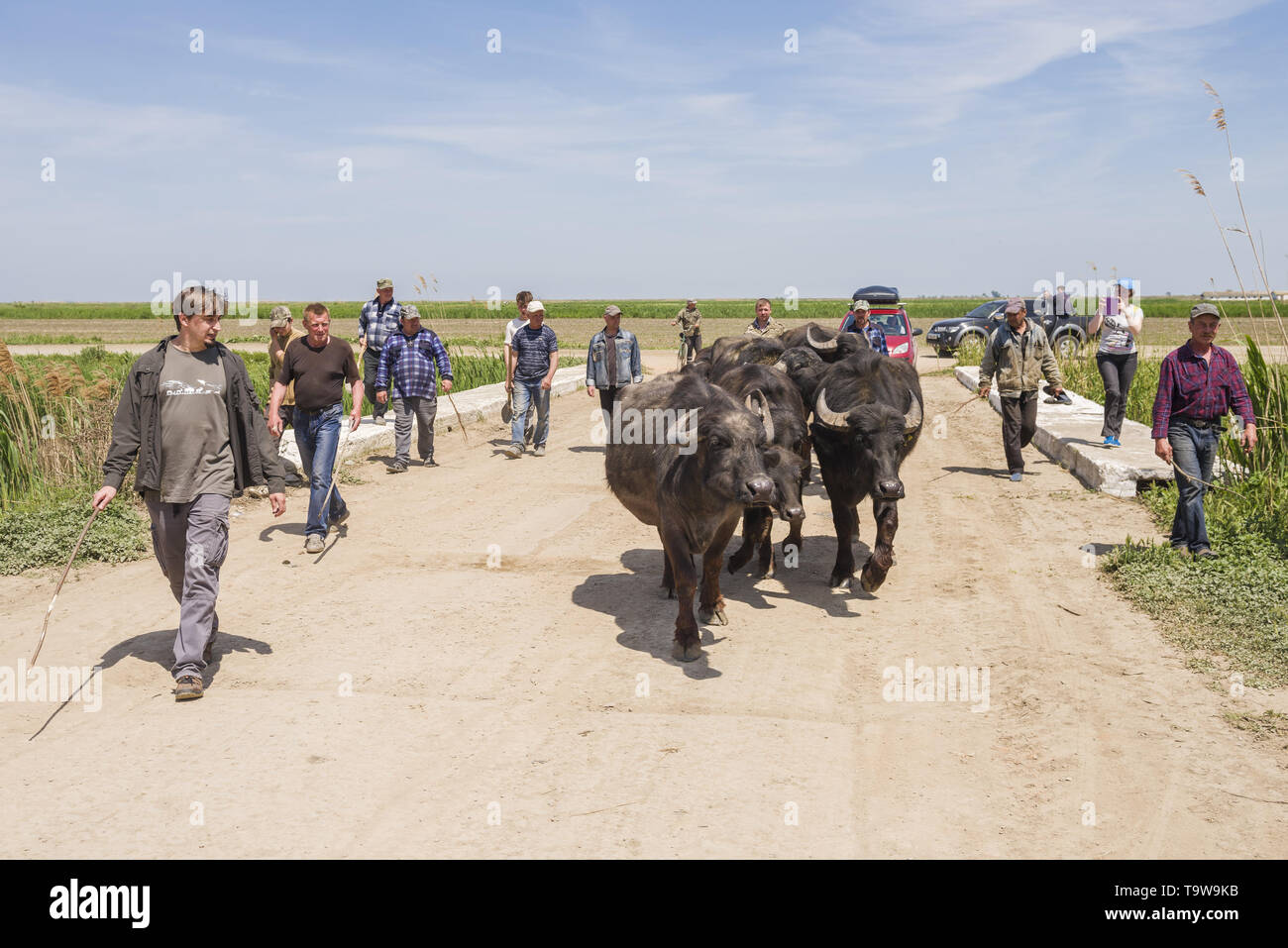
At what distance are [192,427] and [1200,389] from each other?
7676mm

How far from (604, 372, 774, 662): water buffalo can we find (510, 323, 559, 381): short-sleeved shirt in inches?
272

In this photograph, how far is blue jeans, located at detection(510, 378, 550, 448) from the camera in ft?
47.4

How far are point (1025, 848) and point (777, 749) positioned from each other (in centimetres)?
139

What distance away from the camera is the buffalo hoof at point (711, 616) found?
292 inches

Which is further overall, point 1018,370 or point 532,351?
point 532,351

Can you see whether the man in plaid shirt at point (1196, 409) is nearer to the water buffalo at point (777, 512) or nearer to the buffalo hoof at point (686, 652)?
the water buffalo at point (777, 512)

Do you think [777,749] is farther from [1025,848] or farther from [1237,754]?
[1237,754]

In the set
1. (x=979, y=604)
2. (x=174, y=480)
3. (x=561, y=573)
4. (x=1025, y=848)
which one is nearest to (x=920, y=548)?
(x=979, y=604)

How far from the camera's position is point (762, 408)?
22.2 ft

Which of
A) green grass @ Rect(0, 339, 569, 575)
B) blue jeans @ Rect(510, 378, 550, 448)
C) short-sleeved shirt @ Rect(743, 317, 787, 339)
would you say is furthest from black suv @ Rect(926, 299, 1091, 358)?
green grass @ Rect(0, 339, 569, 575)

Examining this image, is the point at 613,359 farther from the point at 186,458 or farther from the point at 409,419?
the point at 186,458

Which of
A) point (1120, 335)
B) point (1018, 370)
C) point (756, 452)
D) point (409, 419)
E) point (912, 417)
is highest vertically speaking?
point (1120, 335)

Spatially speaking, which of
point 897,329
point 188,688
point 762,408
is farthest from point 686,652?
point 897,329

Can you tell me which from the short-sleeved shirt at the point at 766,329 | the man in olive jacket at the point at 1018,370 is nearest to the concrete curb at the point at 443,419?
the short-sleeved shirt at the point at 766,329
